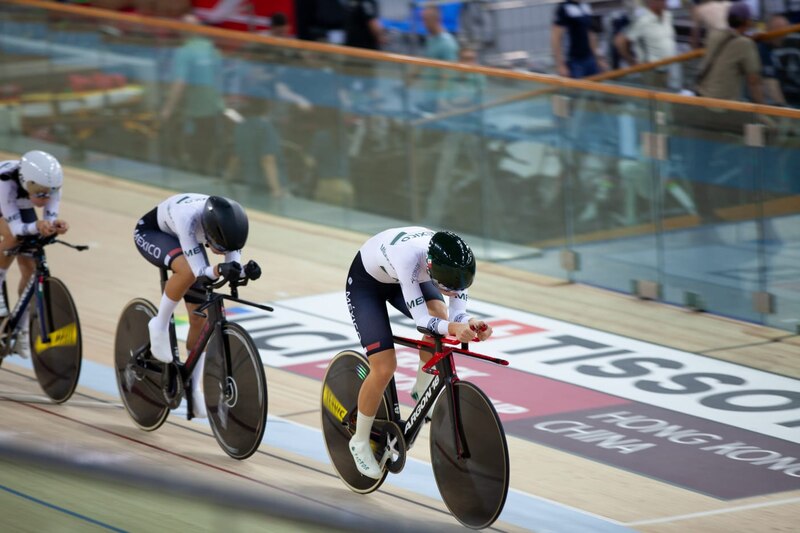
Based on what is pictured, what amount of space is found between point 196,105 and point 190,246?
20.5 ft

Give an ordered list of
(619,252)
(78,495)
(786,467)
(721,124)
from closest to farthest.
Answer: (78,495) < (786,467) < (721,124) < (619,252)

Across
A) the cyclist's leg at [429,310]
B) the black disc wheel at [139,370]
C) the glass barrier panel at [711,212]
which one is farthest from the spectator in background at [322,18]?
the cyclist's leg at [429,310]

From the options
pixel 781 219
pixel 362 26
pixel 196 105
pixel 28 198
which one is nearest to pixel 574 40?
pixel 362 26

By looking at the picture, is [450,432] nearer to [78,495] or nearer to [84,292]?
[78,495]

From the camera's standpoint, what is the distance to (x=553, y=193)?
9.99 meters

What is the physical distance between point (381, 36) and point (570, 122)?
3.38 metres

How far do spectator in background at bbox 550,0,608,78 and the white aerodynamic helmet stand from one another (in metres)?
6.07

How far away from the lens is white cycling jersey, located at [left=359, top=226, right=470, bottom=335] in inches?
212

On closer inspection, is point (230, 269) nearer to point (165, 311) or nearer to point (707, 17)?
point (165, 311)

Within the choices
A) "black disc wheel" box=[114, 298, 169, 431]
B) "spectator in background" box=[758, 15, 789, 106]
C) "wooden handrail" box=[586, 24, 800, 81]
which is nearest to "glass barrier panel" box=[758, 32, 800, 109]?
"spectator in background" box=[758, 15, 789, 106]

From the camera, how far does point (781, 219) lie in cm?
856

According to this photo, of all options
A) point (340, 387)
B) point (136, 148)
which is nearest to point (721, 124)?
point (340, 387)

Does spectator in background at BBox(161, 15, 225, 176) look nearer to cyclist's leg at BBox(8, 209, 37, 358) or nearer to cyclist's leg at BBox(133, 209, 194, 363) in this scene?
cyclist's leg at BBox(8, 209, 37, 358)

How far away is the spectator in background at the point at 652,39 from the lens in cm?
1238
